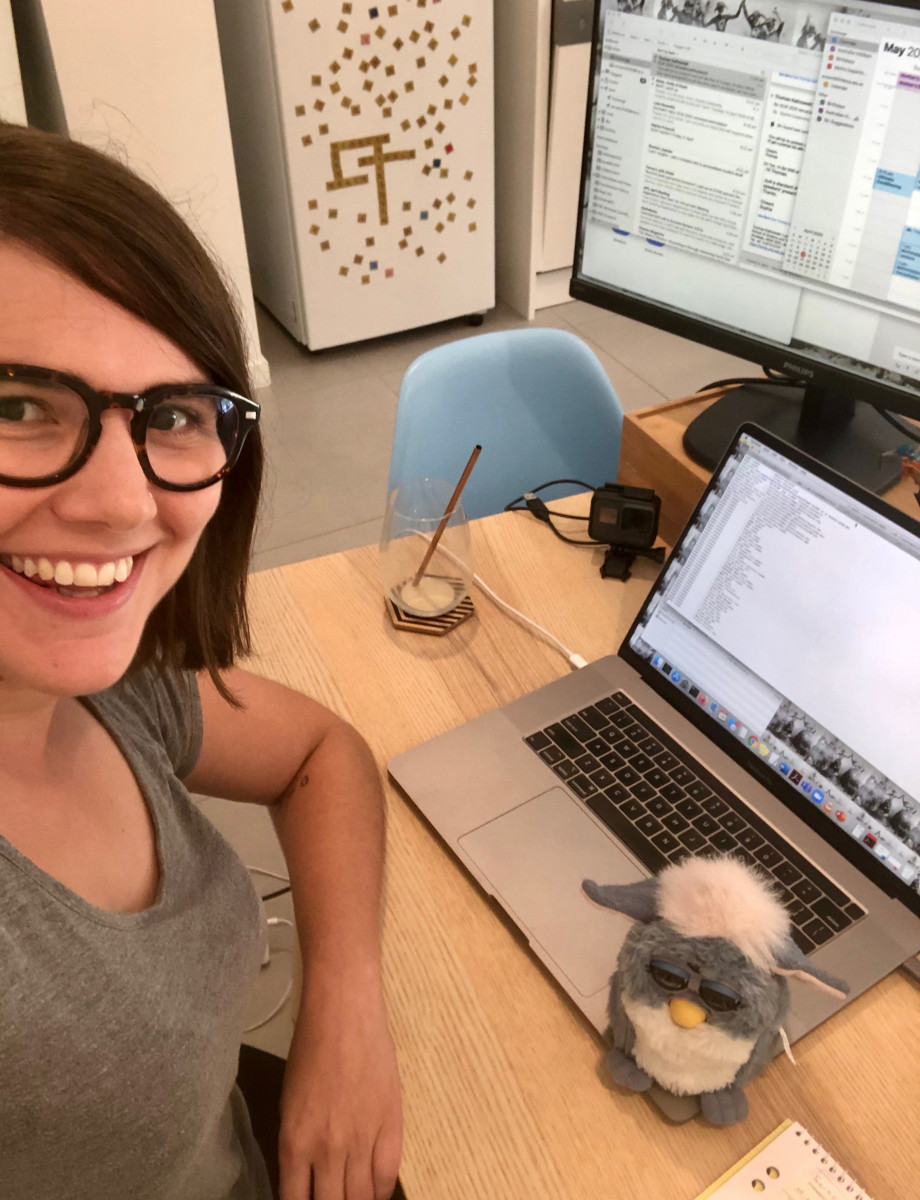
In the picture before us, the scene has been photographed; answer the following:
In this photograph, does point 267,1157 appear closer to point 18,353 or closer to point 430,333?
point 18,353

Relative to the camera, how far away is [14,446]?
0.50 meters

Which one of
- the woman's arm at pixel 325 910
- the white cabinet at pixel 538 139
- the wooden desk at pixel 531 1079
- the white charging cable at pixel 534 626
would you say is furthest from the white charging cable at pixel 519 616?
the white cabinet at pixel 538 139

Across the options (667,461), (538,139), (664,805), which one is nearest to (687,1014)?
(664,805)

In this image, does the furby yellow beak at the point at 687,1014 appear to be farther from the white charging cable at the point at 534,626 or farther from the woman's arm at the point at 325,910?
the white charging cable at the point at 534,626

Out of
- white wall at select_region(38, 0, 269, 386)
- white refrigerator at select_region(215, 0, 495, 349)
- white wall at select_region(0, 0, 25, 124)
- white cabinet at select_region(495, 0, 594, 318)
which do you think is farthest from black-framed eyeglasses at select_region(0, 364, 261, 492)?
white refrigerator at select_region(215, 0, 495, 349)

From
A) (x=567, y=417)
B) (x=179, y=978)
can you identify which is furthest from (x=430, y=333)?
(x=179, y=978)

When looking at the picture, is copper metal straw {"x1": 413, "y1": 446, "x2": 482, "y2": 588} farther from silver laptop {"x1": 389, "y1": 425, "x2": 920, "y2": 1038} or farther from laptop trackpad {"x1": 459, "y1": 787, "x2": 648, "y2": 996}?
laptop trackpad {"x1": 459, "y1": 787, "x2": 648, "y2": 996}

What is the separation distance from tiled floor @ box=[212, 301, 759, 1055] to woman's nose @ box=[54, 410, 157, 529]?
1573mm

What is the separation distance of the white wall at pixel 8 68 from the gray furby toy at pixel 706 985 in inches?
91.0

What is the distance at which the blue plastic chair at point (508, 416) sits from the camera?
1.39m

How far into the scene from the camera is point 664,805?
82cm

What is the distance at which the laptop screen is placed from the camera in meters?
0.74

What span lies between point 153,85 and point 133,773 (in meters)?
2.17

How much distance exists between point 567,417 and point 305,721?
77 centimetres
